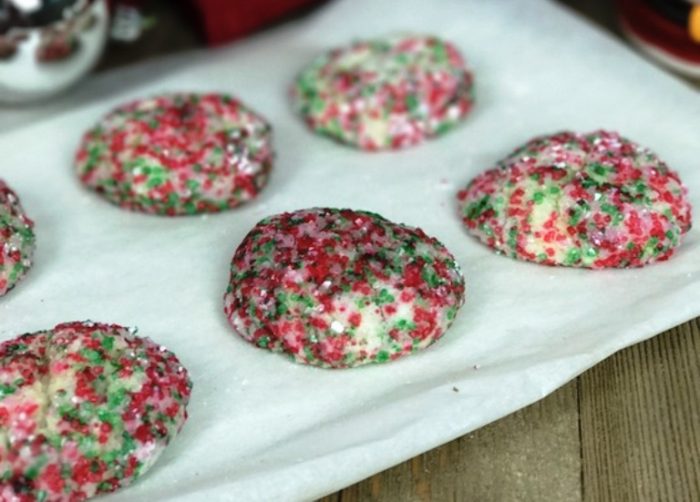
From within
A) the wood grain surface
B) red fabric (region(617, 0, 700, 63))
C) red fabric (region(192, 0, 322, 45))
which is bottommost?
red fabric (region(192, 0, 322, 45))

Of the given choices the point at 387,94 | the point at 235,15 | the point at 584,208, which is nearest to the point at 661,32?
the point at 387,94

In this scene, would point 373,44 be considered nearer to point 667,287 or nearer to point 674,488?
point 667,287

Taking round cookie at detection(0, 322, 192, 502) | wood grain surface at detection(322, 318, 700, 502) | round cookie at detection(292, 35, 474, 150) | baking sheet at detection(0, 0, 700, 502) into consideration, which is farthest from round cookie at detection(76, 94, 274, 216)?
wood grain surface at detection(322, 318, 700, 502)

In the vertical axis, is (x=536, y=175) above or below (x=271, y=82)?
above

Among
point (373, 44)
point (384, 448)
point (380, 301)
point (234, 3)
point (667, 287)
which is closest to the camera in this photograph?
point (384, 448)

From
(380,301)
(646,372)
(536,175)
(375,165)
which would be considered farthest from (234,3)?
(646,372)

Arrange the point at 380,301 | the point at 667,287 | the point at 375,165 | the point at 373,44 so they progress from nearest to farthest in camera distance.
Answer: the point at 380,301, the point at 667,287, the point at 375,165, the point at 373,44

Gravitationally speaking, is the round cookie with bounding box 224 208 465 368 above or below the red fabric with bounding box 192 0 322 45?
above

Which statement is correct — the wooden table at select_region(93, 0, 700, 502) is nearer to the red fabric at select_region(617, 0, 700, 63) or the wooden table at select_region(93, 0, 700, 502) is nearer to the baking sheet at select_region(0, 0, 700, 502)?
the baking sheet at select_region(0, 0, 700, 502)
